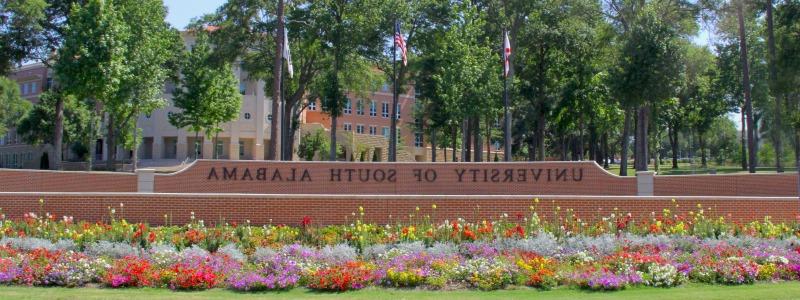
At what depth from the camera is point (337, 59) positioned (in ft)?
128

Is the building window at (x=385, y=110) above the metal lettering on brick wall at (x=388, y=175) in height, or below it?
above

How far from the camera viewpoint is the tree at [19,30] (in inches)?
1417

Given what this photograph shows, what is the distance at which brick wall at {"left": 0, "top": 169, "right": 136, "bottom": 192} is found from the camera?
23.8 meters

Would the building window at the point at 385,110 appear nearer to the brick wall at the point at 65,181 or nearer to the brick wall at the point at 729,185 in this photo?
the brick wall at the point at 65,181

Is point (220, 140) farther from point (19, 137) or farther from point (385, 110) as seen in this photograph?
point (19, 137)

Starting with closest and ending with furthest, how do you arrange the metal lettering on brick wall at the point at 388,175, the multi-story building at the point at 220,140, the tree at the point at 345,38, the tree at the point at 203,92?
the metal lettering on brick wall at the point at 388,175 → the tree at the point at 345,38 → the tree at the point at 203,92 → the multi-story building at the point at 220,140

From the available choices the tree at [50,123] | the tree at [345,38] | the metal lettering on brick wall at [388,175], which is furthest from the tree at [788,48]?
the tree at [50,123]

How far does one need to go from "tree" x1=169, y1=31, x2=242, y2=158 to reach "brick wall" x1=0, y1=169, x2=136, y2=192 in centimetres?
2152

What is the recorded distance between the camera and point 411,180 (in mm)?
23297

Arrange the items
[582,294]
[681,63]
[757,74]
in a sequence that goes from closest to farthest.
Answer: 1. [582,294]
2. [681,63]
3. [757,74]

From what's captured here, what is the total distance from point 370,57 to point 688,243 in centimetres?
3008

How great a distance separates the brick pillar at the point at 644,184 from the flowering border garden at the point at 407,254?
6.52 m

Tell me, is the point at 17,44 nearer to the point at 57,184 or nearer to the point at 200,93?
the point at 200,93

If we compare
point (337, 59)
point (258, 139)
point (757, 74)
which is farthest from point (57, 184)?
point (757, 74)
